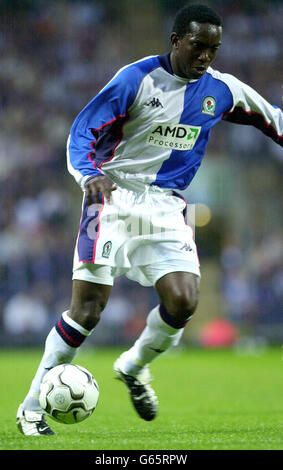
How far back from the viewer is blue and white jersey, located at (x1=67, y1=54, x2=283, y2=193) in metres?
4.64

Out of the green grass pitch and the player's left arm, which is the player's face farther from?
the green grass pitch

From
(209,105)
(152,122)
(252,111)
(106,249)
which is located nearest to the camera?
(106,249)

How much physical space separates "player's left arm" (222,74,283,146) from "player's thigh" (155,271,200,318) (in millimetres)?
1159

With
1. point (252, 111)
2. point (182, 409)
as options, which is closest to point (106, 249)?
point (252, 111)

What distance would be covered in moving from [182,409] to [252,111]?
240 centimetres

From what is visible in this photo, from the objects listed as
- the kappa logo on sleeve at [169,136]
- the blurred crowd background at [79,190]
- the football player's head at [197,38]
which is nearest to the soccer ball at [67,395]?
the kappa logo on sleeve at [169,136]

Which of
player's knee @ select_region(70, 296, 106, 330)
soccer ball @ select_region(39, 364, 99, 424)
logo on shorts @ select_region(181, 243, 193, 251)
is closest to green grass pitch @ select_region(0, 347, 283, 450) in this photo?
soccer ball @ select_region(39, 364, 99, 424)

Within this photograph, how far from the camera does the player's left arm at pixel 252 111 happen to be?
200 inches

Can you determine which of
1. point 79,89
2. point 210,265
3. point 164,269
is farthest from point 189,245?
point 79,89

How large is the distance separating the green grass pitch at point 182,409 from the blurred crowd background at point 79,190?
72.0 inches

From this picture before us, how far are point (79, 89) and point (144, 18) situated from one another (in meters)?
2.74

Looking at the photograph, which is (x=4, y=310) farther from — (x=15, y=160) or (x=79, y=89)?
(x=79, y=89)

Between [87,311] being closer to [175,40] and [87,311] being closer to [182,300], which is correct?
[182,300]

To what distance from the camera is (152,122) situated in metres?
4.80
